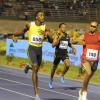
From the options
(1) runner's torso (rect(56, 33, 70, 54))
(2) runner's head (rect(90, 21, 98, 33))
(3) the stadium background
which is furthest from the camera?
(3) the stadium background

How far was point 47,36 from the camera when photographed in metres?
11.6

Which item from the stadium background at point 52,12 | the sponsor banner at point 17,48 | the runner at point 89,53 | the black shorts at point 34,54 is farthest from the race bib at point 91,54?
the stadium background at point 52,12

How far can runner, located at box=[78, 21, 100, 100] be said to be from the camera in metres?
10.9

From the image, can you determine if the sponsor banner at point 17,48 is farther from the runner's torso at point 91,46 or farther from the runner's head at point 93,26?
the runner's head at point 93,26

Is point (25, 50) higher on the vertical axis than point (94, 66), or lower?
lower

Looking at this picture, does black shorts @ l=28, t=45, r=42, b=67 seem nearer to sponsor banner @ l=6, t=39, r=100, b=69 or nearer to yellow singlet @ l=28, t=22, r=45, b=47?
yellow singlet @ l=28, t=22, r=45, b=47

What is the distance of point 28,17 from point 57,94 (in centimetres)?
2829

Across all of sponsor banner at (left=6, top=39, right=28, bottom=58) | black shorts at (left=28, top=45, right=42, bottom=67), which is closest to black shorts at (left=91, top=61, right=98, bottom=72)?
black shorts at (left=28, top=45, right=42, bottom=67)

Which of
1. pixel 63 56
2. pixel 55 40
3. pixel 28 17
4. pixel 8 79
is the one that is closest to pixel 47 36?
pixel 55 40

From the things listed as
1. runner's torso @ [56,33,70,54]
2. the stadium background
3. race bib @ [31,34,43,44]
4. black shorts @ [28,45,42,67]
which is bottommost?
the stadium background

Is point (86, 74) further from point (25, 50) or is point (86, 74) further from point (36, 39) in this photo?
point (25, 50)

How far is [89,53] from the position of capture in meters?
10.9

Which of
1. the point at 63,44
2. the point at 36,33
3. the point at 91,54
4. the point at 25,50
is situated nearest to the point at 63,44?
the point at 63,44

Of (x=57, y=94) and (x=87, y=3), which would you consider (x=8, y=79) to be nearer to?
(x=57, y=94)
